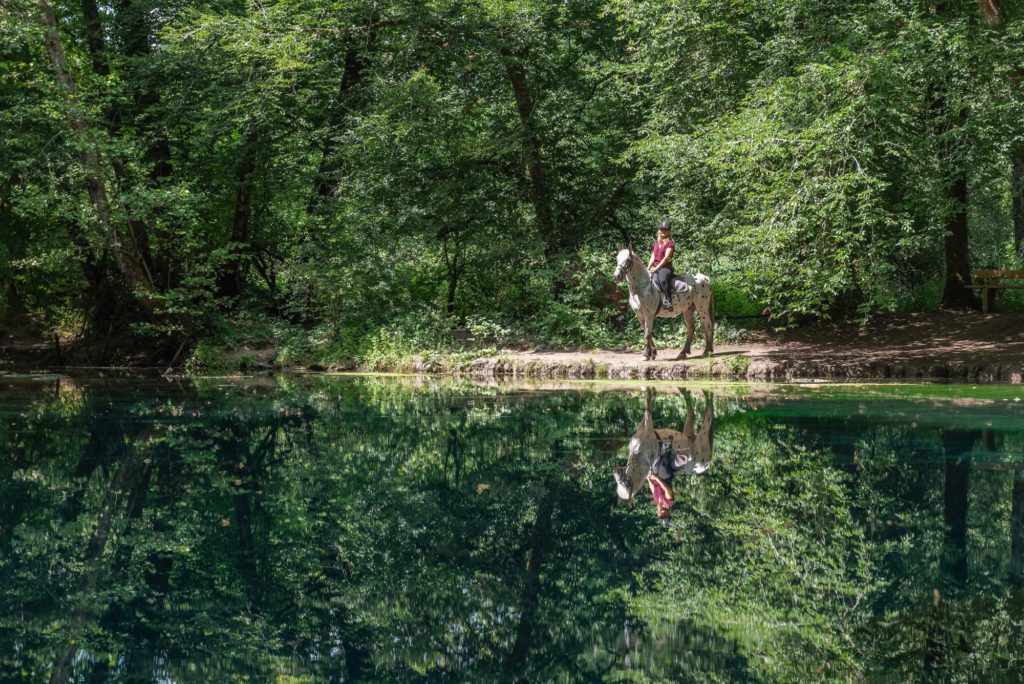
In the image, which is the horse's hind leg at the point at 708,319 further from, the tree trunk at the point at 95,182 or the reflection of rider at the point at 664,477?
the tree trunk at the point at 95,182

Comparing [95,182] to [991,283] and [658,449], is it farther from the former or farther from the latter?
[991,283]

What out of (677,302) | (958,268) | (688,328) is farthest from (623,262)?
(958,268)

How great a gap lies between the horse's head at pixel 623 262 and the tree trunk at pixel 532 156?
5.86 m

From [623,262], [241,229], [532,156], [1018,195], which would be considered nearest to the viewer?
[623,262]

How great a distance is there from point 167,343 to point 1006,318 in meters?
16.7

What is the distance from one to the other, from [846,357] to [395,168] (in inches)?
415

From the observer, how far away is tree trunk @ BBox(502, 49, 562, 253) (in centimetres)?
2305

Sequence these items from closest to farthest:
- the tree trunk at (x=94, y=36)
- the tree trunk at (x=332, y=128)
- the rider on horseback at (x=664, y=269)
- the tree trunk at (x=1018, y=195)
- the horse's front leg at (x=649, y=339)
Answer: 1. the rider on horseback at (x=664, y=269)
2. the horse's front leg at (x=649, y=339)
3. the tree trunk at (x=1018, y=195)
4. the tree trunk at (x=332, y=128)
5. the tree trunk at (x=94, y=36)

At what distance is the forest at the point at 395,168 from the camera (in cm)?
2005

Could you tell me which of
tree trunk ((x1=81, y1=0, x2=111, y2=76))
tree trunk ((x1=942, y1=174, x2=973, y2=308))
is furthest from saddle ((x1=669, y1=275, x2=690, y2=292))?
tree trunk ((x1=81, y1=0, x2=111, y2=76))

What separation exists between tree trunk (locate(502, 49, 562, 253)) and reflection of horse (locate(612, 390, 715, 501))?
39.8 ft

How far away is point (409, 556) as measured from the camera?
17.9ft

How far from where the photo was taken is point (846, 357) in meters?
18.1

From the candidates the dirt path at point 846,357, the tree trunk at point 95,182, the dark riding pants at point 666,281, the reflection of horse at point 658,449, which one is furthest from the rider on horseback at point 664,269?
the tree trunk at point 95,182
